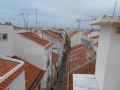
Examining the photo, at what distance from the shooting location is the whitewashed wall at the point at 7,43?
11.3 m

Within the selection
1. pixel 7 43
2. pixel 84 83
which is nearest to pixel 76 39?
pixel 7 43

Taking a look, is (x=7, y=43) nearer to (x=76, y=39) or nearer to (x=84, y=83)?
(x=84, y=83)

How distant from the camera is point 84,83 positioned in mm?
5602

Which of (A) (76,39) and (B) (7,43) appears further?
(A) (76,39)

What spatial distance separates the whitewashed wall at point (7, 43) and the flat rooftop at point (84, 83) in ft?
26.9

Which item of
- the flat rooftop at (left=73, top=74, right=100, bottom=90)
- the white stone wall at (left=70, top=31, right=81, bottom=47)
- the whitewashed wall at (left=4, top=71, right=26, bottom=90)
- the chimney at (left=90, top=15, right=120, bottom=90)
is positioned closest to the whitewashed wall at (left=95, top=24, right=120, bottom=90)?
the chimney at (left=90, top=15, right=120, bottom=90)

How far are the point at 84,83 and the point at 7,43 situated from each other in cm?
945

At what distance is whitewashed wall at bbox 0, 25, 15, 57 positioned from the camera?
1130 centimetres

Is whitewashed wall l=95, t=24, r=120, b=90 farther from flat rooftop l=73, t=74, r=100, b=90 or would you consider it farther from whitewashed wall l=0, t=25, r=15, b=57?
whitewashed wall l=0, t=25, r=15, b=57

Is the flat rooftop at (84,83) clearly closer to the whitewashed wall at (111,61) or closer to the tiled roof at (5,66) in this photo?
the whitewashed wall at (111,61)

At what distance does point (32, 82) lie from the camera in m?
10.6

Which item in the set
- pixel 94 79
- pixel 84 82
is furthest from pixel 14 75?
pixel 94 79

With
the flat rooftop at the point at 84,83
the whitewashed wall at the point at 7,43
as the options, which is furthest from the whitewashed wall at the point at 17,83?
the whitewashed wall at the point at 7,43

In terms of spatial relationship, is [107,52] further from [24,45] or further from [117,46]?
[24,45]
